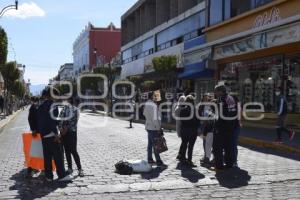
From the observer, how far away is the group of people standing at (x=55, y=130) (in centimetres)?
938

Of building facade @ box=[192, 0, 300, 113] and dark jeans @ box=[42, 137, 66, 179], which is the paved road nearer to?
dark jeans @ box=[42, 137, 66, 179]

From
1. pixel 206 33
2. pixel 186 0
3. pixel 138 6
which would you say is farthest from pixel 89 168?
pixel 138 6

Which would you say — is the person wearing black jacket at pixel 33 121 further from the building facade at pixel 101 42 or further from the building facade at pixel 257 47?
the building facade at pixel 101 42

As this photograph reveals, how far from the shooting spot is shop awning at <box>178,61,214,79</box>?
96.4 ft

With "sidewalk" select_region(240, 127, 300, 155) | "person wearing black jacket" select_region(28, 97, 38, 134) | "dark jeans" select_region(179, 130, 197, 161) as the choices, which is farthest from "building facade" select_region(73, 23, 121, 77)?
"person wearing black jacket" select_region(28, 97, 38, 134)

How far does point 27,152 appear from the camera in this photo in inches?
411

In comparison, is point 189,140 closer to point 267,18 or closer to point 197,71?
point 267,18

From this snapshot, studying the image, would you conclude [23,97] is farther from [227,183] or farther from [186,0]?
[227,183]

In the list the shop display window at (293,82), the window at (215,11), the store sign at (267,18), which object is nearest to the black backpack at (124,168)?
the shop display window at (293,82)

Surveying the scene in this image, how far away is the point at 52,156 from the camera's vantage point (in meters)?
9.64

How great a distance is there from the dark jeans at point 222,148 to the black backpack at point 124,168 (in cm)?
177

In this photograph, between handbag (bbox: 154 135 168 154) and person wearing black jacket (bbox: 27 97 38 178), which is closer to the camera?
person wearing black jacket (bbox: 27 97 38 178)

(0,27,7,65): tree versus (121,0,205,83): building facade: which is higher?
(121,0,205,83): building facade

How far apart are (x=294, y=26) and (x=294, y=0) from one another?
1.22 m
